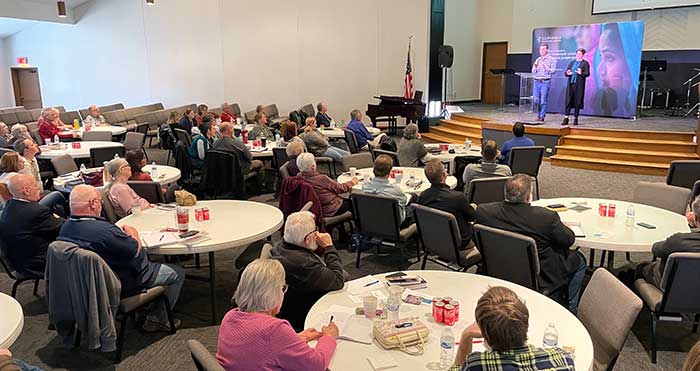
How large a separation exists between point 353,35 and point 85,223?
12.3m

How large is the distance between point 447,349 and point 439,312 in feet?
1.08

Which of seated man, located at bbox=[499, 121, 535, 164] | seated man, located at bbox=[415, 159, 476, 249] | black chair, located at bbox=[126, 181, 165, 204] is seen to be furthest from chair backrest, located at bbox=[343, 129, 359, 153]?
seated man, located at bbox=[415, 159, 476, 249]

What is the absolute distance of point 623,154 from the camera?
10305 mm

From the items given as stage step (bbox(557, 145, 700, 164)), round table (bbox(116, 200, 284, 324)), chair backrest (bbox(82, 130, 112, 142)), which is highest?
chair backrest (bbox(82, 130, 112, 142))

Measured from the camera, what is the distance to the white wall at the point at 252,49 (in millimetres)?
14852

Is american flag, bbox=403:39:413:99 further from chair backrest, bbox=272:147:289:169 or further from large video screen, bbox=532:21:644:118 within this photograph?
chair backrest, bbox=272:147:289:169

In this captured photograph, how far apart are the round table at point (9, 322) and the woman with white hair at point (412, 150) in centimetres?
541

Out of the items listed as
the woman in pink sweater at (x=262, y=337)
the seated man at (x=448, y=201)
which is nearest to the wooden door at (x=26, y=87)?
the seated man at (x=448, y=201)

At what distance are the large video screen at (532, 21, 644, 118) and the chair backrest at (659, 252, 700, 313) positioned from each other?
404 inches

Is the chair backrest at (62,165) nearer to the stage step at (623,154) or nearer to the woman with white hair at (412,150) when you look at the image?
the woman with white hair at (412,150)

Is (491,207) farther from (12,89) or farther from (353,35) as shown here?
(12,89)

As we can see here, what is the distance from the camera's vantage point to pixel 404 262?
563 cm

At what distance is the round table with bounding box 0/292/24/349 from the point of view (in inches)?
102

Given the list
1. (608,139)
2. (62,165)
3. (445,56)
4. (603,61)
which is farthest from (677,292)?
(445,56)
